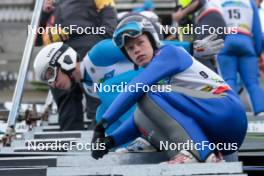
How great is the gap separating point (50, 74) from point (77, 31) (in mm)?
939

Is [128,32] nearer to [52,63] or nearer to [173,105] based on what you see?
[173,105]

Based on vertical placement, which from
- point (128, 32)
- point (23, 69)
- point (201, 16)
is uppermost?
point (201, 16)

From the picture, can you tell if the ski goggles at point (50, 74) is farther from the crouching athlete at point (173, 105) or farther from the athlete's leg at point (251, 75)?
the athlete's leg at point (251, 75)

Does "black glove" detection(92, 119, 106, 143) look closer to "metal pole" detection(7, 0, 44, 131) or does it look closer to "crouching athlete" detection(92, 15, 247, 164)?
"crouching athlete" detection(92, 15, 247, 164)

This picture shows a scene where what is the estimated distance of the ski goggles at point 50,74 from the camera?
14.9 ft

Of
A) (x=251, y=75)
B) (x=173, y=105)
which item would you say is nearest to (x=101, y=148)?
(x=173, y=105)

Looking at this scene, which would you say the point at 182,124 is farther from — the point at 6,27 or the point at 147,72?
the point at 6,27

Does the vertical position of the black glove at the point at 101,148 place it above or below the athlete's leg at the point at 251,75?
below

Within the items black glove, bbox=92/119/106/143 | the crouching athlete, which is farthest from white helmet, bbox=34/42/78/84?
black glove, bbox=92/119/106/143

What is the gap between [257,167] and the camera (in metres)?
3.80

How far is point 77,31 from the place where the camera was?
5.45 meters

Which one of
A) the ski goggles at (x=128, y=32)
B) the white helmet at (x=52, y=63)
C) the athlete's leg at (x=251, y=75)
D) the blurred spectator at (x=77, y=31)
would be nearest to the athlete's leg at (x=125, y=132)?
the ski goggles at (x=128, y=32)

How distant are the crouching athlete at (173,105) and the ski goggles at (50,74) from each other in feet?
3.48

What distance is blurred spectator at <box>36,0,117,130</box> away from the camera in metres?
Answer: 5.38
